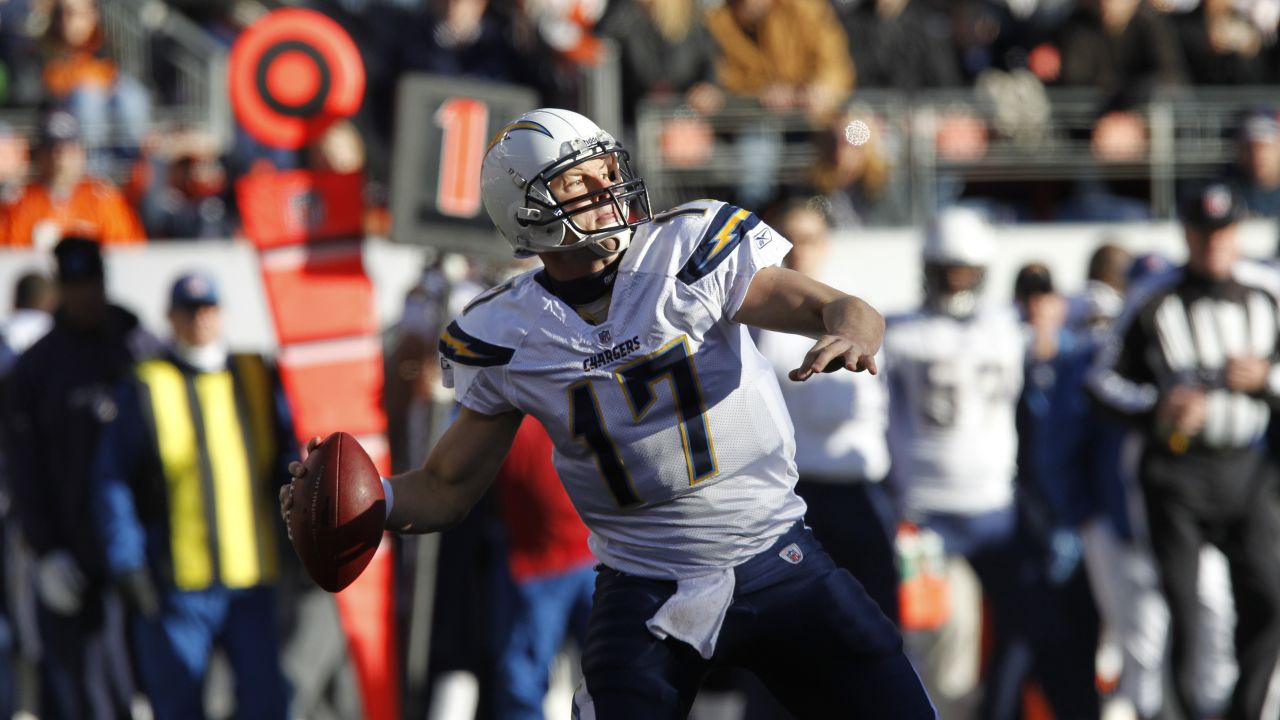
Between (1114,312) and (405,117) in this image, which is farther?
(1114,312)

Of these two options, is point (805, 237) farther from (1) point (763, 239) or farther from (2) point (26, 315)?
(2) point (26, 315)

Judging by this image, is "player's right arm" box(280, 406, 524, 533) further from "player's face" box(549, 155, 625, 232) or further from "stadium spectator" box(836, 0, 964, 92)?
"stadium spectator" box(836, 0, 964, 92)

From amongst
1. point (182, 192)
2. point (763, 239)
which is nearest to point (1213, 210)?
point (763, 239)

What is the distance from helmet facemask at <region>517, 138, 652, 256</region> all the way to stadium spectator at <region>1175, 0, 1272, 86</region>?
7960mm

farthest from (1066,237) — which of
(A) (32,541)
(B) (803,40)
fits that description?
(A) (32,541)

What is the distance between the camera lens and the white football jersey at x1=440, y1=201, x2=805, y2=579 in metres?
3.66

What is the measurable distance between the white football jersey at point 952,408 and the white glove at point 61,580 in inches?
128

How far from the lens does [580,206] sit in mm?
3715

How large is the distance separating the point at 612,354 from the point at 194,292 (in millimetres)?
3312

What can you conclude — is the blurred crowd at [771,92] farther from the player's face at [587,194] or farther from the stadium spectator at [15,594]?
the player's face at [587,194]

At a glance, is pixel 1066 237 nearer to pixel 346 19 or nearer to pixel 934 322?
pixel 934 322

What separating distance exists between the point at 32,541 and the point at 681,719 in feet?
12.9

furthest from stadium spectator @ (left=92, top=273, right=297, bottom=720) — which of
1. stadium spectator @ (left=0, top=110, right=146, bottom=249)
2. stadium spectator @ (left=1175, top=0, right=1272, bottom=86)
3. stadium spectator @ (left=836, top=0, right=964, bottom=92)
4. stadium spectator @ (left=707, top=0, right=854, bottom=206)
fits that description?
stadium spectator @ (left=1175, top=0, right=1272, bottom=86)

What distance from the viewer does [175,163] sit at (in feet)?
32.4
